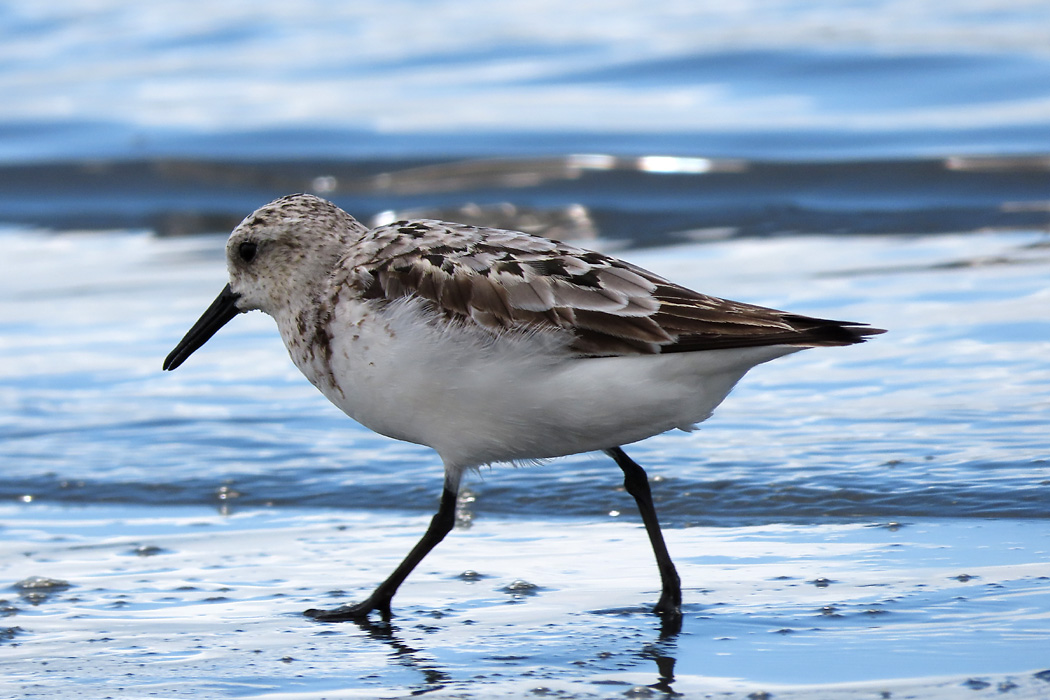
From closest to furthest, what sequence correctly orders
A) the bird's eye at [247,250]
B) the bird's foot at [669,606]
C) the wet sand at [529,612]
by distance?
the wet sand at [529,612] < the bird's foot at [669,606] < the bird's eye at [247,250]

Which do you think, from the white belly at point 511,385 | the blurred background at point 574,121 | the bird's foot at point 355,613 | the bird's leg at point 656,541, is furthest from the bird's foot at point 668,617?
the blurred background at point 574,121

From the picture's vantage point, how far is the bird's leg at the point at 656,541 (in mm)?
4832

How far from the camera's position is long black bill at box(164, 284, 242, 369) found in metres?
5.49

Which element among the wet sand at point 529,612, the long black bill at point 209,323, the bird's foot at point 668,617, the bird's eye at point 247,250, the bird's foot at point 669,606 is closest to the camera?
the wet sand at point 529,612

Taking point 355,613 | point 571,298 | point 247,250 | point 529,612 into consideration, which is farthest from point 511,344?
point 247,250

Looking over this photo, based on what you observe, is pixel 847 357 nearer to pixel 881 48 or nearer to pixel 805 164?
pixel 805 164

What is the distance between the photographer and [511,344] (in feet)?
15.1

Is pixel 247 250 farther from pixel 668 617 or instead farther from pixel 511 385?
pixel 668 617

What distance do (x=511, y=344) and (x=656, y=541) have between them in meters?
0.89

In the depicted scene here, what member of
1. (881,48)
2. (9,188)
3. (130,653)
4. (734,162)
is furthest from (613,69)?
(130,653)

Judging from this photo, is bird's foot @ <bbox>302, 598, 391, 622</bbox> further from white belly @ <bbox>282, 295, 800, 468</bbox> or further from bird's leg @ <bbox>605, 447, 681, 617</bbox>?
A: bird's leg @ <bbox>605, 447, 681, 617</bbox>

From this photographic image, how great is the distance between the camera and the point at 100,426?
7.57 meters

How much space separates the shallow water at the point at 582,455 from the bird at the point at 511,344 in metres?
0.51

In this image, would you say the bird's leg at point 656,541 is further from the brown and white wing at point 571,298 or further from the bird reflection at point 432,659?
the brown and white wing at point 571,298
